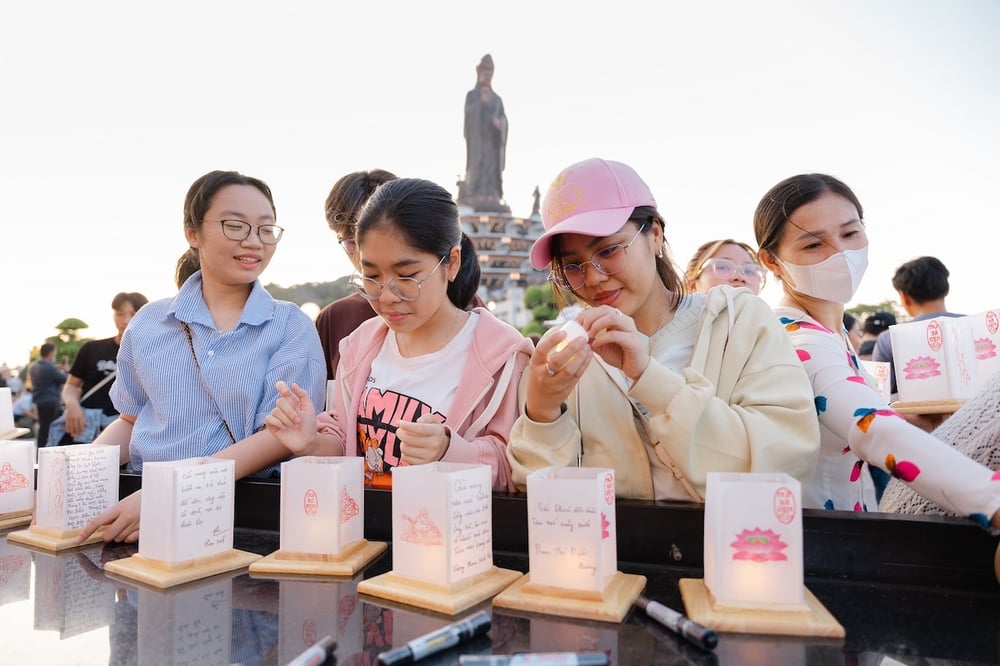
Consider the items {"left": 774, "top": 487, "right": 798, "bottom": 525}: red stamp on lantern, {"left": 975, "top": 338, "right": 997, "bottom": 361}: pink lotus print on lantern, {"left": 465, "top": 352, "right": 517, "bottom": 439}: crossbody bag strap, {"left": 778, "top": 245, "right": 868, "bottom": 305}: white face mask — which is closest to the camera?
{"left": 774, "top": 487, "right": 798, "bottom": 525}: red stamp on lantern

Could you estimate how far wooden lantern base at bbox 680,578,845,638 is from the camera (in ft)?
2.38

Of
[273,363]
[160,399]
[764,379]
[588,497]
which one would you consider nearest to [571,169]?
[764,379]

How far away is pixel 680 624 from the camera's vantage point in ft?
2.40

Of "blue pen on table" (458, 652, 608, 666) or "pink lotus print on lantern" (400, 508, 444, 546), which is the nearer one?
"blue pen on table" (458, 652, 608, 666)

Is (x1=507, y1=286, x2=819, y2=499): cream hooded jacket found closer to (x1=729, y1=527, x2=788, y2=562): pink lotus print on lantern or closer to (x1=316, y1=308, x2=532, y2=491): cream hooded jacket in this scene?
(x1=316, y1=308, x2=532, y2=491): cream hooded jacket

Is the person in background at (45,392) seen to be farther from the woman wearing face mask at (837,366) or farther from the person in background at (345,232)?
the woman wearing face mask at (837,366)

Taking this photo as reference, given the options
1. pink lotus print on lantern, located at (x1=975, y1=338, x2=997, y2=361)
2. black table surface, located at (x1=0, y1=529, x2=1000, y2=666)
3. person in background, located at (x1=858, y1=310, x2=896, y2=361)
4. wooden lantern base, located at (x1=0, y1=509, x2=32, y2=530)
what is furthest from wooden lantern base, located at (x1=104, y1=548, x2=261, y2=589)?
person in background, located at (x1=858, y1=310, x2=896, y2=361)

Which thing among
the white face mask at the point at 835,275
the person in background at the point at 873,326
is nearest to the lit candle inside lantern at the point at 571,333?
the white face mask at the point at 835,275

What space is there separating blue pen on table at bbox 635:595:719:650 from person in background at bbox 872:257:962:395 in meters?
2.96

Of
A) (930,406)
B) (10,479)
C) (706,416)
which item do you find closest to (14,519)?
(10,479)

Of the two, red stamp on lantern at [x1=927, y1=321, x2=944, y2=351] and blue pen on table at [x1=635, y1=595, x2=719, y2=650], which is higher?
red stamp on lantern at [x1=927, y1=321, x2=944, y2=351]

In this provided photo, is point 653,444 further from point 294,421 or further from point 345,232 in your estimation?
point 345,232

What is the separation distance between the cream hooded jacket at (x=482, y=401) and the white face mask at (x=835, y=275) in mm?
675

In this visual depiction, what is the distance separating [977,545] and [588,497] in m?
0.53
